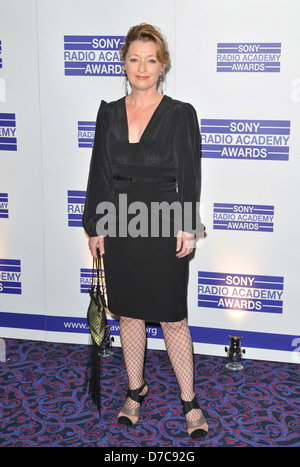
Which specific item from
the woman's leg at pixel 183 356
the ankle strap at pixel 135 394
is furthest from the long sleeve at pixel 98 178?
the ankle strap at pixel 135 394

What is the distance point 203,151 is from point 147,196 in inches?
36.9

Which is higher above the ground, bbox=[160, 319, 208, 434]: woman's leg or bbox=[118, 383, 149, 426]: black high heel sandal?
bbox=[160, 319, 208, 434]: woman's leg

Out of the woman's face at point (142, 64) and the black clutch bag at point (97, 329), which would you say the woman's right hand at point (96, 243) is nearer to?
the black clutch bag at point (97, 329)

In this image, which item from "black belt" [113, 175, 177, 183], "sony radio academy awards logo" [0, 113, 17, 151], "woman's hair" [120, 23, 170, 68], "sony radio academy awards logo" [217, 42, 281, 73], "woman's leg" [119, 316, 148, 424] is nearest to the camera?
"woman's hair" [120, 23, 170, 68]

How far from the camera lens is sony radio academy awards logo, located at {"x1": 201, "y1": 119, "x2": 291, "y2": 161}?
11.9ft

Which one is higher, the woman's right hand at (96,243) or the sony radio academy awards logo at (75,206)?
the sony radio academy awards logo at (75,206)

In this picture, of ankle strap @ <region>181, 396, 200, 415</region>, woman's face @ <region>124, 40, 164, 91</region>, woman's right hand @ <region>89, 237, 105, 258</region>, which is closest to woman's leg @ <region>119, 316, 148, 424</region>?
ankle strap @ <region>181, 396, 200, 415</region>

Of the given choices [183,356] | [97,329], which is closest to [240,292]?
[183,356]

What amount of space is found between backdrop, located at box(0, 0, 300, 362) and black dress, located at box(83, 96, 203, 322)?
30.8 inches

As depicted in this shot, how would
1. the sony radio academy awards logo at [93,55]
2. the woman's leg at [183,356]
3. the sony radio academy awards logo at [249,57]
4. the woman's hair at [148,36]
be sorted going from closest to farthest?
the woman's hair at [148,36] → the woman's leg at [183,356] → the sony radio academy awards logo at [249,57] → the sony radio academy awards logo at [93,55]

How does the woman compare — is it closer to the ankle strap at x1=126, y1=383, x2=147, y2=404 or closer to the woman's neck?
the woman's neck

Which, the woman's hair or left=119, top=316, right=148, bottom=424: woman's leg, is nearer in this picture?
the woman's hair

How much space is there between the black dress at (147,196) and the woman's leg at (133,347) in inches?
5.0

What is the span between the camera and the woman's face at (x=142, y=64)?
2865mm
